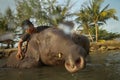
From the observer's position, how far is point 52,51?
6066 millimetres

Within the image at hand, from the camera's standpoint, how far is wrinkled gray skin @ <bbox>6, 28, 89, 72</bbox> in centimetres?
455

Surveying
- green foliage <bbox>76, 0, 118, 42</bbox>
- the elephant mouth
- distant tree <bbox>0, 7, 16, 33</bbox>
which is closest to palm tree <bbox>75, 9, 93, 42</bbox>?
green foliage <bbox>76, 0, 118, 42</bbox>

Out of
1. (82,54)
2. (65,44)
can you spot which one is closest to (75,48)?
(82,54)

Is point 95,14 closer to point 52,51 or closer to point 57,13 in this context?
point 57,13

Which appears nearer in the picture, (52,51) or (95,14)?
(52,51)

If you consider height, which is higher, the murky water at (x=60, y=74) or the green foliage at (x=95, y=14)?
the green foliage at (x=95, y=14)

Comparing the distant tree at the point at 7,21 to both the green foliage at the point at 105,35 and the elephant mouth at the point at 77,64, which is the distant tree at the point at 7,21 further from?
the elephant mouth at the point at 77,64

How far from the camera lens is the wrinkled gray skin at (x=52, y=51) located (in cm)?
455

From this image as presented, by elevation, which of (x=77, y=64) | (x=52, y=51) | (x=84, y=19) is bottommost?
(x=77, y=64)

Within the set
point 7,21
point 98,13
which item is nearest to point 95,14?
point 98,13

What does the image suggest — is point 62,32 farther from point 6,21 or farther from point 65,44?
point 6,21

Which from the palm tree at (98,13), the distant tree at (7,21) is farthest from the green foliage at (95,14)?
the distant tree at (7,21)

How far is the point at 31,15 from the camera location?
3972 cm

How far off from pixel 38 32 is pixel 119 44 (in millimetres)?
21545
